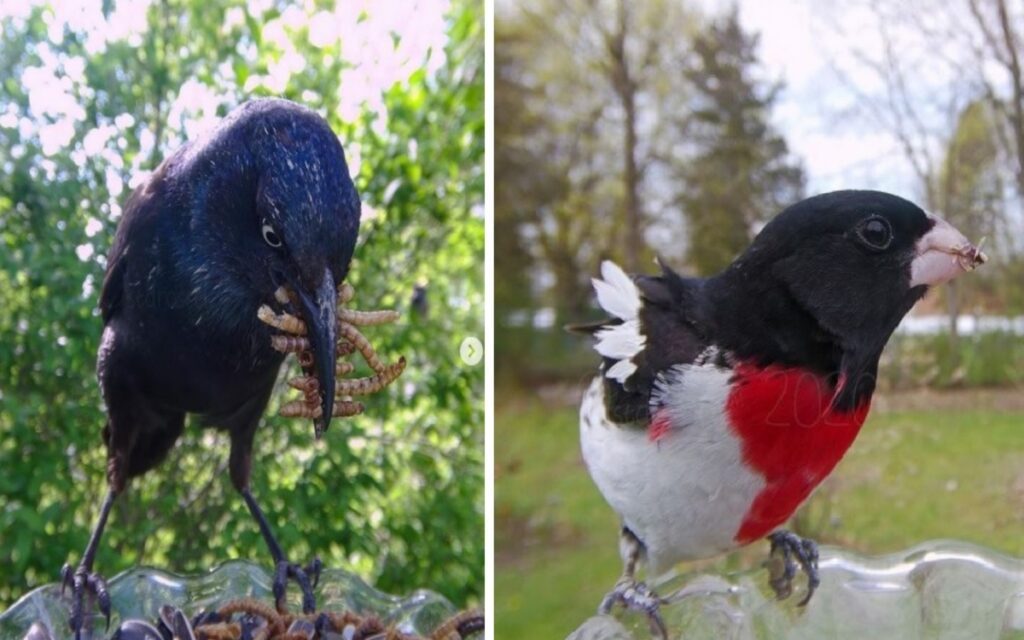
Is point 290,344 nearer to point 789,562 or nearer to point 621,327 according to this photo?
point 621,327

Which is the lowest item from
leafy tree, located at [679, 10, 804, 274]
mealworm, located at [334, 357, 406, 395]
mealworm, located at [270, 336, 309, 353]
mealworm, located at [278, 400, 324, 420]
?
mealworm, located at [278, 400, 324, 420]

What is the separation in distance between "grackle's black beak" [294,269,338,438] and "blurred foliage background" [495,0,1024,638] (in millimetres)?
484

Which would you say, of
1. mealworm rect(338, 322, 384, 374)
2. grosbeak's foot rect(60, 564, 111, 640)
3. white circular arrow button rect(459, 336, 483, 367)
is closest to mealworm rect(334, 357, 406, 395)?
mealworm rect(338, 322, 384, 374)

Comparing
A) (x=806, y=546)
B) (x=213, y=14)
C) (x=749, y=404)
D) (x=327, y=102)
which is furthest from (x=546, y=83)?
(x=806, y=546)

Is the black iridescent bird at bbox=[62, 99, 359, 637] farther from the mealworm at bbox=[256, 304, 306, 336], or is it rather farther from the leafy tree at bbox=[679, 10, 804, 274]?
the leafy tree at bbox=[679, 10, 804, 274]

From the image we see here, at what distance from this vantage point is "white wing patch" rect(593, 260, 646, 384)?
5.08ft

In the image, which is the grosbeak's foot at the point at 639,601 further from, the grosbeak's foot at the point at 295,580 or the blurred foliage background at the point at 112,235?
the grosbeak's foot at the point at 295,580

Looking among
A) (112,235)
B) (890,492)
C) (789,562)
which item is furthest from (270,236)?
(890,492)

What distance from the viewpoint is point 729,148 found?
1.75 meters

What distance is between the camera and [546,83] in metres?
1.84

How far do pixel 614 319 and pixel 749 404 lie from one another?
254 mm

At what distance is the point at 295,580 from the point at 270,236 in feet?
1.78

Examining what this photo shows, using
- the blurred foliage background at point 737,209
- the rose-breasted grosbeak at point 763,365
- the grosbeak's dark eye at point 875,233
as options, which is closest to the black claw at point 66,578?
the blurred foliage background at point 737,209

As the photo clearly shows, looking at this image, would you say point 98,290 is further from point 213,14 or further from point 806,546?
point 806,546
